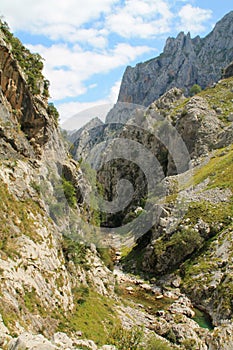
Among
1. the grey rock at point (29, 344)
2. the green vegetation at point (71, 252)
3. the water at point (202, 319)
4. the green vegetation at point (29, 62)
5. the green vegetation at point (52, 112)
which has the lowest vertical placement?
the water at point (202, 319)

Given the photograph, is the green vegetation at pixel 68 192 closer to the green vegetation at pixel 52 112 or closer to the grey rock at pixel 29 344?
the green vegetation at pixel 52 112

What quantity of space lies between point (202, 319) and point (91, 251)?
21956 mm

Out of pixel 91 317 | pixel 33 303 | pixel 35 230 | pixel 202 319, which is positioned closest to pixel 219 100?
pixel 202 319

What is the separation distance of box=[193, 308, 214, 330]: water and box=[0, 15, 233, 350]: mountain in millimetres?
295

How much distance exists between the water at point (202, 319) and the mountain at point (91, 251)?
0.97 ft

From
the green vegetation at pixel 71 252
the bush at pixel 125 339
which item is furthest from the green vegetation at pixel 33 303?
the green vegetation at pixel 71 252

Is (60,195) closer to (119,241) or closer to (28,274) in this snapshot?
(28,274)

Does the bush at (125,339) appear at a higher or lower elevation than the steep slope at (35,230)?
lower

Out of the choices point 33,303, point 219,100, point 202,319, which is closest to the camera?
point 33,303

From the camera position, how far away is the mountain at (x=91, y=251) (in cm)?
2769

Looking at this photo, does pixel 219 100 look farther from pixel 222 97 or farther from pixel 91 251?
pixel 91 251

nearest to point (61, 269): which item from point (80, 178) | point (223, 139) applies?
point (80, 178)

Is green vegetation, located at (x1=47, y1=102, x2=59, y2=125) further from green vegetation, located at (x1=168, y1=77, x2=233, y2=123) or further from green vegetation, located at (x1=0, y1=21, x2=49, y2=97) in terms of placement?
green vegetation, located at (x1=168, y1=77, x2=233, y2=123)

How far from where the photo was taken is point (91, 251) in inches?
2275
